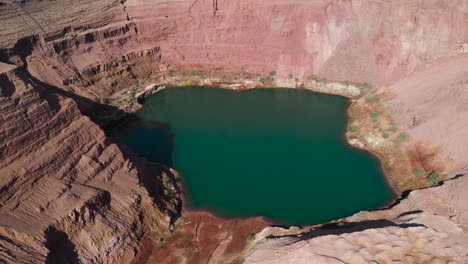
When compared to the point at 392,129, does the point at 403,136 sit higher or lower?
lower

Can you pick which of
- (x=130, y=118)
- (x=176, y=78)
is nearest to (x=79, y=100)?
(x=130, y=118)

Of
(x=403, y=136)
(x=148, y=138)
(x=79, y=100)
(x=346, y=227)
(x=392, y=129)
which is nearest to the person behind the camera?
(x=346, y=227)

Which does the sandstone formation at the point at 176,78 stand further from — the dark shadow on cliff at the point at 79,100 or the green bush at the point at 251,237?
the green bush at the point at 251,237

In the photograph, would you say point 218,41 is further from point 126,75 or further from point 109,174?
point 109,174

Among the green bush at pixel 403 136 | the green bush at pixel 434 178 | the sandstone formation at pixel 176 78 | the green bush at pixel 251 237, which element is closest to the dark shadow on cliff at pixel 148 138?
the sandstone formation at pixel 176 78

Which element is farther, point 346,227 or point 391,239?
point 346,227

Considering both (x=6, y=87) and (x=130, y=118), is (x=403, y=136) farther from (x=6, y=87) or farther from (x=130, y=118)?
(x=6, y=87)

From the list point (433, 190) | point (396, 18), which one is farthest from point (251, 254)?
point (396, 18)
